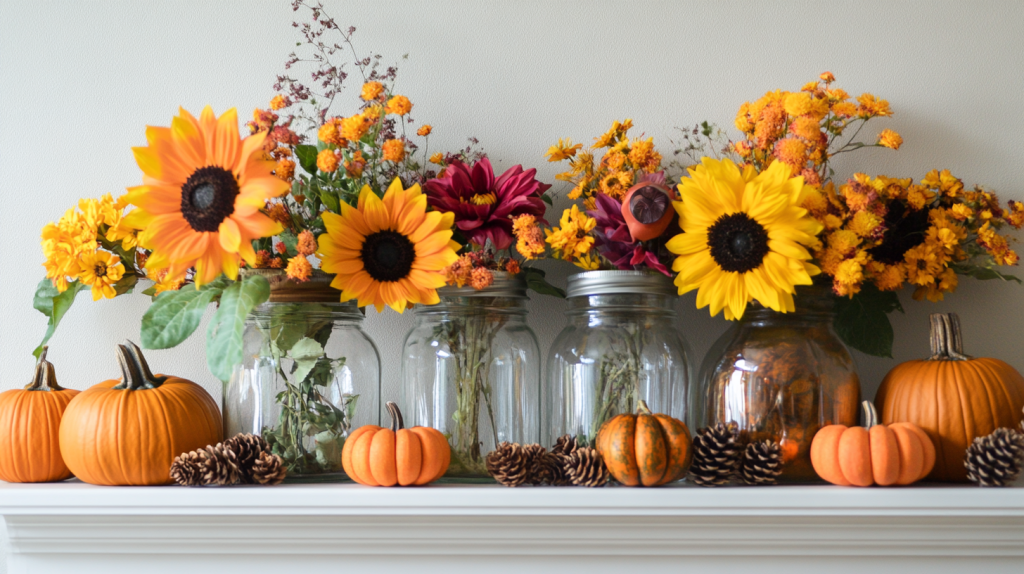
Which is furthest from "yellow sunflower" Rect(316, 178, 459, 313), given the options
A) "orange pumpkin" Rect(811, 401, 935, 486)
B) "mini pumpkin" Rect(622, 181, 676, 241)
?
"orange pumpkin" Rect(811, 401, 935, 486)

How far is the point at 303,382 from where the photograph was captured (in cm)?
88

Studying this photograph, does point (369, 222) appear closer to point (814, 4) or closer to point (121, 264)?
point (121, 264)

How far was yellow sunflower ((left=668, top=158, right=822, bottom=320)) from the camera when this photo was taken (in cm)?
75

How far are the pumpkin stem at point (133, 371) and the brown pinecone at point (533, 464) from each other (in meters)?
0.45

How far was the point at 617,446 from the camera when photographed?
0.73m

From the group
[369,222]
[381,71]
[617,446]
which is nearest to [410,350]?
[369,222]

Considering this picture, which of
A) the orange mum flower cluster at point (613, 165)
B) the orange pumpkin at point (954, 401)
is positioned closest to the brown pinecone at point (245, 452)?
the orange mum flower cluster at point (613, 165)

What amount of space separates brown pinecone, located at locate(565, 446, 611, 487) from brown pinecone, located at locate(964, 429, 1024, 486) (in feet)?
1.26

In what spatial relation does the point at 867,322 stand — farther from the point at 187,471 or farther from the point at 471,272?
the point at 187,471

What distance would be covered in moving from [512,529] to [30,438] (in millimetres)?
592

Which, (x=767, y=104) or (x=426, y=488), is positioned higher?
(x=767, y=104)

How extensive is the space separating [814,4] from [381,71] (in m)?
0.65

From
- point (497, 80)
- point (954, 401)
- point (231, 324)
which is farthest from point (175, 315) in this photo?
point (954, 401)

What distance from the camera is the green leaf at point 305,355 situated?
34.0 inches
